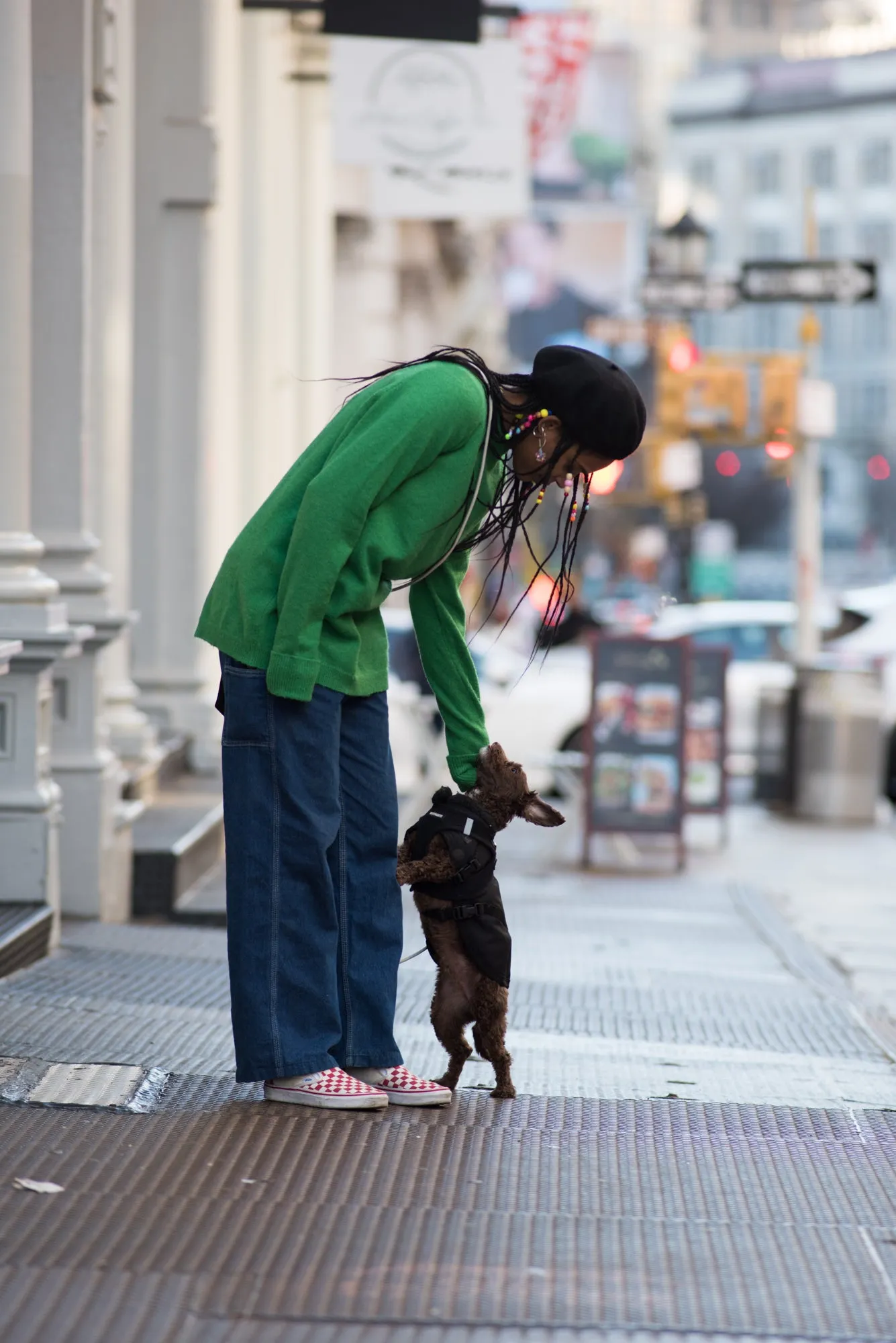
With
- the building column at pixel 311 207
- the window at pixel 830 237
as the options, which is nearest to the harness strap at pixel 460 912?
the building column at pixel 311 207

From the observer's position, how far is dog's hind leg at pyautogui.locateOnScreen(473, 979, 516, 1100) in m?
4.18

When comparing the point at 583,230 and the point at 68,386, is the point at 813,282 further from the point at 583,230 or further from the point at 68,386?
the point at 583,230

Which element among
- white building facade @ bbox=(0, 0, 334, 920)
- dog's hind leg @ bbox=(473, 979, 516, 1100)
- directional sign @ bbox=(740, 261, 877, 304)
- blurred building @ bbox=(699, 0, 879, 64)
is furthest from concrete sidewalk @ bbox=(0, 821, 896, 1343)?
blurred building @ bbox=(699, 0, 879, 64)

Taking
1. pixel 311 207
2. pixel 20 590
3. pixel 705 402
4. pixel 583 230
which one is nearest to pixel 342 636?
pixel 20 590

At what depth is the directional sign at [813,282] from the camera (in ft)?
47.0

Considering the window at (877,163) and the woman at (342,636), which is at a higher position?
the window at (877,163)

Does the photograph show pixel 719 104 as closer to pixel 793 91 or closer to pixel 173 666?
pixel 793 91

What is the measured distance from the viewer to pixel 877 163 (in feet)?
320

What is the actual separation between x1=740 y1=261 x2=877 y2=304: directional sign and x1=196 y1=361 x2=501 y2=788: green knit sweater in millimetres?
10850

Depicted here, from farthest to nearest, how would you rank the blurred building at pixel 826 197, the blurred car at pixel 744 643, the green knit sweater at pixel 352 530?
1. the blurred building at pixel 826 197
2. the blurred car at pixel 744 643
3. the green knit sweater at pixel 352 530

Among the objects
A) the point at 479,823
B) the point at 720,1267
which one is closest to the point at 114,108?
the point at 479,823

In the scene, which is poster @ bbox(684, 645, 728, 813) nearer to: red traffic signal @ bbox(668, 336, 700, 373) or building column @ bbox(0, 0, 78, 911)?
building column @ bbox(0, 0, 78, 911)

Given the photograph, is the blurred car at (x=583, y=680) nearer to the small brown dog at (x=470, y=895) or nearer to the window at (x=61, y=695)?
the window at (x=61, y=695)

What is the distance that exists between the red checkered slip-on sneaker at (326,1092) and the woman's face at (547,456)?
132 cm
